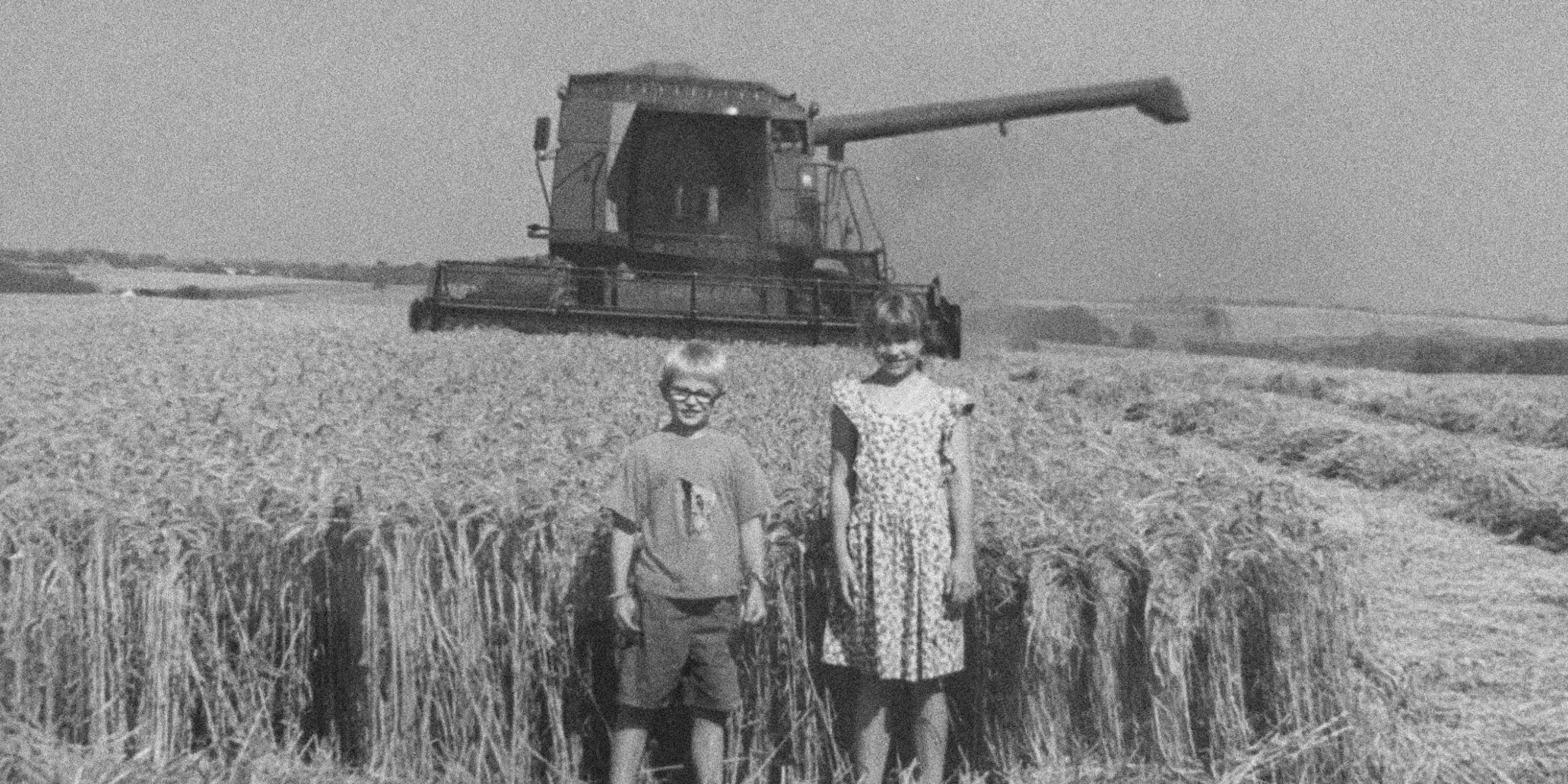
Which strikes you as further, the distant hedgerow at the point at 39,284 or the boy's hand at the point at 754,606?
the distant hedgerow at the point at 39,284

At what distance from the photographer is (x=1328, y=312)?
149 feet

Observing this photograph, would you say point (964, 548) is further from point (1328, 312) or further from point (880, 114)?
point (1328, 312)

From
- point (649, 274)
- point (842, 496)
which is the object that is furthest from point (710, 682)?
point (649, 274)

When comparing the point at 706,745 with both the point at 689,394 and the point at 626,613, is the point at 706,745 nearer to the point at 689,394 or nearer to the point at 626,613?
the point at 626,613

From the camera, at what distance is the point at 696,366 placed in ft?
15.4

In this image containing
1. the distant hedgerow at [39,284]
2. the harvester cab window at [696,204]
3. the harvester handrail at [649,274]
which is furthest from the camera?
the distant hedgerow at [39,284]

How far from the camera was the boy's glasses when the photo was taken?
470 centimetres

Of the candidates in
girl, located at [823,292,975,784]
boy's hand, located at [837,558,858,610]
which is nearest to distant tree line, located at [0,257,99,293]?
girl, located at [823,292,975,784]

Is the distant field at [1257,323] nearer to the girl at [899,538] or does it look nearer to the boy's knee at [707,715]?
the girl at [899,538]

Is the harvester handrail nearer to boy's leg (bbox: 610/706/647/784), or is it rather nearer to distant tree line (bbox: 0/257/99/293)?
boy's leg (bbox: 610/706/647/784)

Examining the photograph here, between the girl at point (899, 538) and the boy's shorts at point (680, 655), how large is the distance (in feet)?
1.03

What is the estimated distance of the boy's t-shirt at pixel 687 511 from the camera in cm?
464

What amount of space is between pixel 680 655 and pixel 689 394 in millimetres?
720

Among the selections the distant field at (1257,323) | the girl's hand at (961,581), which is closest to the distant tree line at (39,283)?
the distant field at (1257,323)
